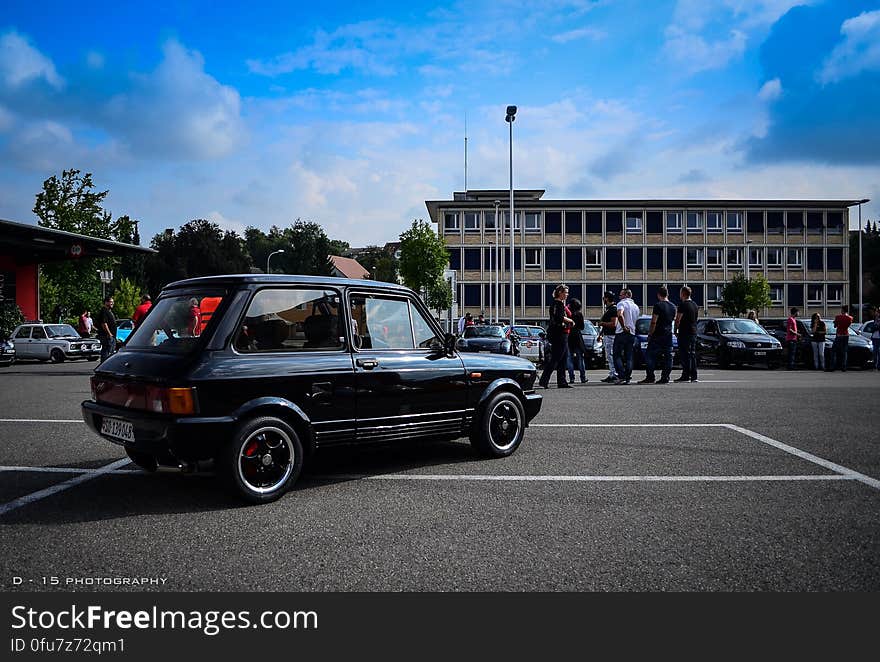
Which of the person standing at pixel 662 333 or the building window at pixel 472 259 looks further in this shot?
the building window at pixel 472 259

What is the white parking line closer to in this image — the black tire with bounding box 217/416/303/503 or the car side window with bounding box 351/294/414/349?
the black tire with bounding box 217/416/303/503

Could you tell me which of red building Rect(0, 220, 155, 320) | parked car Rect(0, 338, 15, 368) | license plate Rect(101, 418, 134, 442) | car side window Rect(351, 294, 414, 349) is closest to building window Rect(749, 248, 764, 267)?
red building Rect(0, 220, 155, 320)

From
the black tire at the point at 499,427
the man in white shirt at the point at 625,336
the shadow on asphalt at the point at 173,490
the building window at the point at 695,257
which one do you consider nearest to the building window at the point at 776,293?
the building window at the point at 695,257

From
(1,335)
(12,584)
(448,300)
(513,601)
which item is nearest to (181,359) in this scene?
(12,584)

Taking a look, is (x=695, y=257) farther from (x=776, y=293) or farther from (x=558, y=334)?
(x=558, y=334)

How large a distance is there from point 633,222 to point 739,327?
42.1m

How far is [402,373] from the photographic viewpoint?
6219 millimetres

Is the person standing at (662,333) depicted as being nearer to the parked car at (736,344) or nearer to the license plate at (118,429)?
the parked car at (736,344)

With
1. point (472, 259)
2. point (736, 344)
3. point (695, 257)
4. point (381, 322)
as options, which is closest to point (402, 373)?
point (381, 322)

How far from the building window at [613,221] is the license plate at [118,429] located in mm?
61135

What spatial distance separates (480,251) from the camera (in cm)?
6297

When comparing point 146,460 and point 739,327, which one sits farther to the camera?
point 739,327

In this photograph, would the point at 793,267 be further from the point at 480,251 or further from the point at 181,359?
the point at 181,359

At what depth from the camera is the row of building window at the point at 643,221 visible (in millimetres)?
62938
